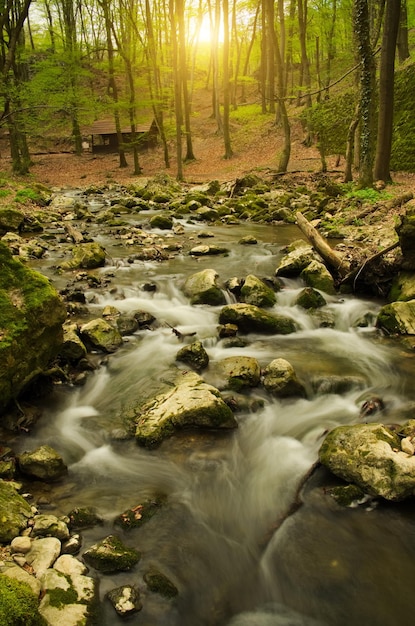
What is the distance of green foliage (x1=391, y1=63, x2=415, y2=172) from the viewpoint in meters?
16.8

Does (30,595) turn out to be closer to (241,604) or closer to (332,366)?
(241,604)

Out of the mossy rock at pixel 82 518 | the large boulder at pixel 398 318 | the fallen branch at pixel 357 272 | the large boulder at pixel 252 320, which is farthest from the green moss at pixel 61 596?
the fallen branch at pixel 357 272

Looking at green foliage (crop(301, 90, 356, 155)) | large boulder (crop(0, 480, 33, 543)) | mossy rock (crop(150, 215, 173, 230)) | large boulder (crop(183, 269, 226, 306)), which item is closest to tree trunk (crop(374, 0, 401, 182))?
mossy rock (crop(150, 215, 173, 230))

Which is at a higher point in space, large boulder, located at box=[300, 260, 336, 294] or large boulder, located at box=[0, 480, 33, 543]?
large boulder, located at box=[300, 260, 336, 294]

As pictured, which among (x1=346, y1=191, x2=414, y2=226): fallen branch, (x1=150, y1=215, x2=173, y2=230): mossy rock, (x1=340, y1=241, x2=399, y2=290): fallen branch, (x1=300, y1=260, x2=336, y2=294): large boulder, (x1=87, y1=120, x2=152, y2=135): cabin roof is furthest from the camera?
(x1=87, y1=120, x2=152, y2=135): cabin roof

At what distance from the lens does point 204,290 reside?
8789mm

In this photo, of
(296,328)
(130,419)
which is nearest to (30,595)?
(130,419)

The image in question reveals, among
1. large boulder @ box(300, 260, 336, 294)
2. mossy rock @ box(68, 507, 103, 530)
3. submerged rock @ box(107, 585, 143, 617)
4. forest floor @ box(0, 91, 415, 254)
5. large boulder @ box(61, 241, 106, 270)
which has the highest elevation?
forest floor @ box(0, 91, 415, 254)

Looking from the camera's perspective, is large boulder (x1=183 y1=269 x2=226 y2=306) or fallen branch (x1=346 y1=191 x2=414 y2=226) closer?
large boulder (x1=183 y1=269 x2=226 y2=306)

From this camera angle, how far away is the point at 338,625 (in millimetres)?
3080

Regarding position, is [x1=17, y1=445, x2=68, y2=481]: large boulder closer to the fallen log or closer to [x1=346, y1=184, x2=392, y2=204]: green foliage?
the fallen log

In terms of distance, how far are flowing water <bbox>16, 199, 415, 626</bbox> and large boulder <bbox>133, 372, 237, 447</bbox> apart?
141 mm

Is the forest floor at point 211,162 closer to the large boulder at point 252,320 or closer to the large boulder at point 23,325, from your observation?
the large boulder at point 252,320

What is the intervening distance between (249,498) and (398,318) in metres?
4.33
